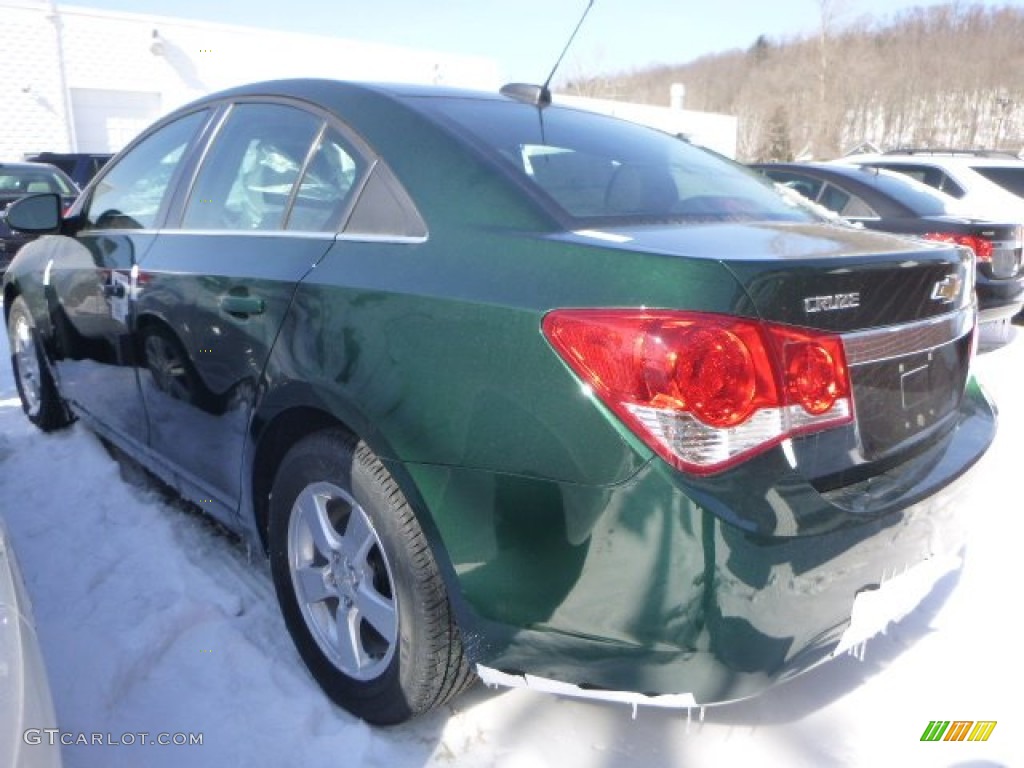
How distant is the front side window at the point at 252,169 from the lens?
8.03ft

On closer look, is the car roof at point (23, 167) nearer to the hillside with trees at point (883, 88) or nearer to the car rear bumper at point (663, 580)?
the car rear bumper at point (663, 580)

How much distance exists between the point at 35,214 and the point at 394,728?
106 inches

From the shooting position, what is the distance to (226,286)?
2.40m

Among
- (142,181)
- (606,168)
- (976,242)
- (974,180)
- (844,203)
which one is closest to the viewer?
(606,168)

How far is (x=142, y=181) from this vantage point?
3.28m

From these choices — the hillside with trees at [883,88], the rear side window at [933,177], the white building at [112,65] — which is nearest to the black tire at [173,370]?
the rear side window at [933,177]

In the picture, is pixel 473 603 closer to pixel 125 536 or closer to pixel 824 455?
pixel 824 455

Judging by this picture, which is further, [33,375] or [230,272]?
[33,375]

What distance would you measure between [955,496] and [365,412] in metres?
1.37

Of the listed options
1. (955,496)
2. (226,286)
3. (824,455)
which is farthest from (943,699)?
(226,286)

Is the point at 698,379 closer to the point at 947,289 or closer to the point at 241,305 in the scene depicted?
the point at 947,289

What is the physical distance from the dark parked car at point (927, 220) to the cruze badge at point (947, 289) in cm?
383

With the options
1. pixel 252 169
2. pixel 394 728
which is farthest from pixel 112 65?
pixel 394 728

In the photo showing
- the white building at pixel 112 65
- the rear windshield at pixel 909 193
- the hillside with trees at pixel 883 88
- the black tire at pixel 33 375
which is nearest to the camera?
the black tire at pixel 33 375
